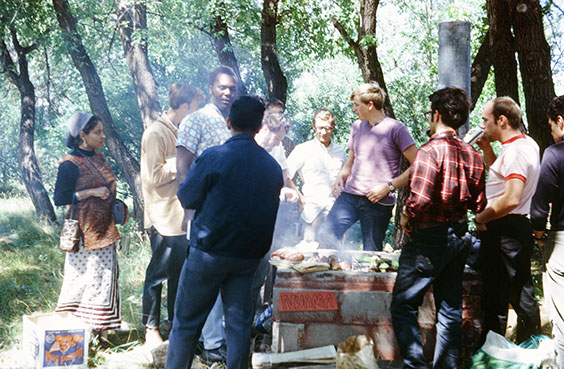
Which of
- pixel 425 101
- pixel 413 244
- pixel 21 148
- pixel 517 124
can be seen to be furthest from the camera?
pixel 425 101

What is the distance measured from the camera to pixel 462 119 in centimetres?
328

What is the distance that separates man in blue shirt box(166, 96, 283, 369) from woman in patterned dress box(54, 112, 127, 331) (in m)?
1.39

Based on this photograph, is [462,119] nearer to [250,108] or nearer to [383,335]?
[250,108]

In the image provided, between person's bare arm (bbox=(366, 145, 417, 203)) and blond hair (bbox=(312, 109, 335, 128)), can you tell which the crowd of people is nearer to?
person's bare arm (bbox=(366, 145, 417, 203))

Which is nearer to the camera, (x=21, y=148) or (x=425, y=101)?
(x=21, y=148)

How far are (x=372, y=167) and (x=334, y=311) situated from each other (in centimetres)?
137

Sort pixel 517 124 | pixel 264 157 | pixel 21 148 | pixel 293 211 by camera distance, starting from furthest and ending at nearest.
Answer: pixel 21 148 → pixel 293 211 → pixel 517 124 → pixel 264 157

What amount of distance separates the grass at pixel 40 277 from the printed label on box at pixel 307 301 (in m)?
1.51

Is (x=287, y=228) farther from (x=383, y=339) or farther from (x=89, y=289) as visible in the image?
(x=89, y=289)

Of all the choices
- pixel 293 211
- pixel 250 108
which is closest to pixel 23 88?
pixel 293 211

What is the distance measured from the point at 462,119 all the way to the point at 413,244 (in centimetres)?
88

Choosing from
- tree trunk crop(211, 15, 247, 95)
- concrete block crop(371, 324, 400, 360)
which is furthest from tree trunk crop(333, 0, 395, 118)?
concrete block crop(371, 324, 400, 360)

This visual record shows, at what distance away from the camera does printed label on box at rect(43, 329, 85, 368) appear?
3.66 m

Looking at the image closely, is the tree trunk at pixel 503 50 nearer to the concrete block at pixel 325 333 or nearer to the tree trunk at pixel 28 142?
the concrete block at pixel 325 333
